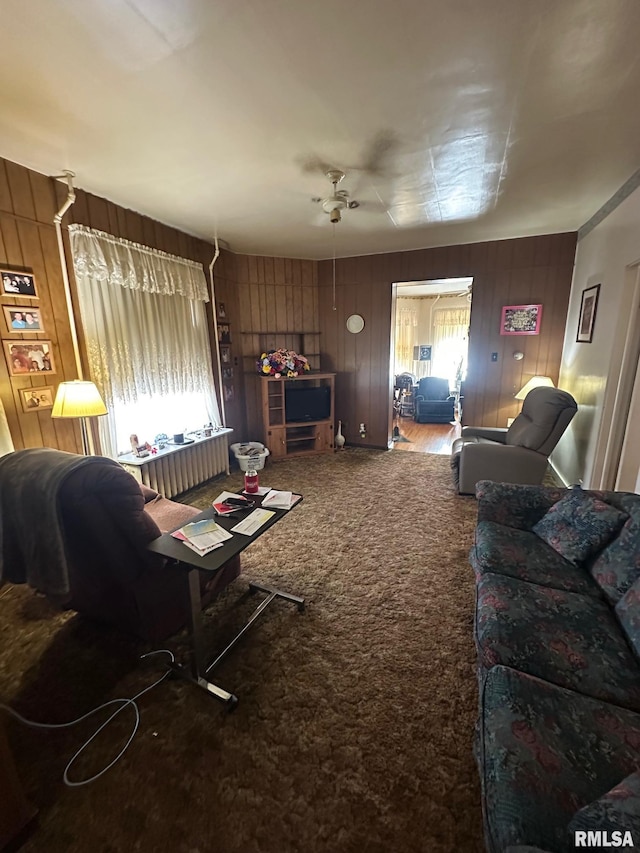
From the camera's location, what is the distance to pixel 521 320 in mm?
4430

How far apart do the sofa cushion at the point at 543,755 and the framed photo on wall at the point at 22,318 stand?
3156 millimetres

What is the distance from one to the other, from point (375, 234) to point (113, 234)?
2588mm

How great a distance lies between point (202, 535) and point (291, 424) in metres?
3.27

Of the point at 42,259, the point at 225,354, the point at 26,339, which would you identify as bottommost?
the point at 225,354

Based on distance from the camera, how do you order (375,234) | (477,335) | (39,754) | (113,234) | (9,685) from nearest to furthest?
(39,754) < (9,685) < (113,234) < (375,234) < (477,335)

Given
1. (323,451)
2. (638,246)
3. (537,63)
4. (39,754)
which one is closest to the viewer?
(39,754)

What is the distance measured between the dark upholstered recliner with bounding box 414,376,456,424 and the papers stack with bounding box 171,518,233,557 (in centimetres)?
578

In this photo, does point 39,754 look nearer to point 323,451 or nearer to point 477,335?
point 323,451

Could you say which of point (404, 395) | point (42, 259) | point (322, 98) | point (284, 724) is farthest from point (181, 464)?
point (404, 395)

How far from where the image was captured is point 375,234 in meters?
4.06

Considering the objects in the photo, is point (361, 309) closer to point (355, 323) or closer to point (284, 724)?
point (355, 323)

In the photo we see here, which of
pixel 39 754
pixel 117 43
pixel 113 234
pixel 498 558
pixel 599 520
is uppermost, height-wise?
pixel 117 43

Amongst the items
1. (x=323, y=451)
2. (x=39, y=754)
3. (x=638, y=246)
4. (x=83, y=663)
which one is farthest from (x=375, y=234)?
(x=39, y=754)

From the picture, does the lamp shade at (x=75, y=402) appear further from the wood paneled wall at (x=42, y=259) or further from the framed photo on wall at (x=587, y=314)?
the framed photo on wall at (x=587, y=314)
